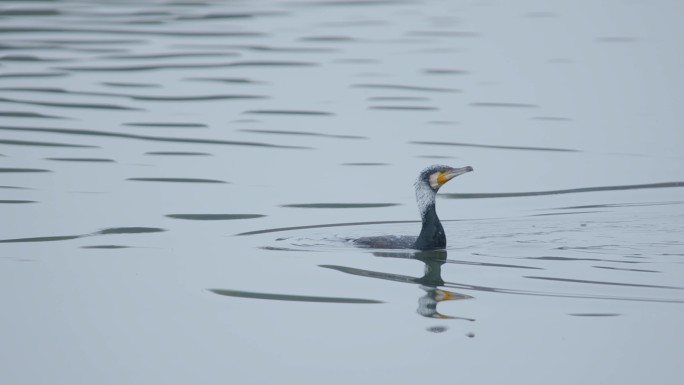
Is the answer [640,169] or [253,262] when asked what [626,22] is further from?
[253,262]

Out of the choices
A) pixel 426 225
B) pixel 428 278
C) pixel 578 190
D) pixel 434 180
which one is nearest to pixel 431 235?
pixel 426 225

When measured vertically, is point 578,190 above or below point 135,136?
below

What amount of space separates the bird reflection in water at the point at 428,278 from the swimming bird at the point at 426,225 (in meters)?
0.10

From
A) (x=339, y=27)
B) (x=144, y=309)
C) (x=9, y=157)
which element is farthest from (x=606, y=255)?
(x=339, y=27)

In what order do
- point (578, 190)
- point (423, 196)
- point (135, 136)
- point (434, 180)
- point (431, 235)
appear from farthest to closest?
point (135, 136), point (578, 190), point (434, 180), point (423, 196), point (431, 235)

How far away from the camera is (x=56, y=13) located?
1277 inches

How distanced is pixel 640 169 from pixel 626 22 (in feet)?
49.2

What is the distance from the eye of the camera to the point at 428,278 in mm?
11484

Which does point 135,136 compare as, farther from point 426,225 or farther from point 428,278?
point 428,278

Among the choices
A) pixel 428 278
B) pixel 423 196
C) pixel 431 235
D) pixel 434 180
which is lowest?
pixel 428 278

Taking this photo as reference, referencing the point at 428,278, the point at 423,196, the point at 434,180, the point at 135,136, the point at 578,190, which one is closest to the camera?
the point at 428,278

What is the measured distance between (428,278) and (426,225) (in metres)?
1.06

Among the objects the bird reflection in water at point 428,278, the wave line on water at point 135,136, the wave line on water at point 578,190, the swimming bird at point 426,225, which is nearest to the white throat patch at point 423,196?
the swimming bird at point 426,225

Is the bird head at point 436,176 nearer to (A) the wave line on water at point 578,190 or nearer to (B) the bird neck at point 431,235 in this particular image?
(B) the bird neck at point 431,235
